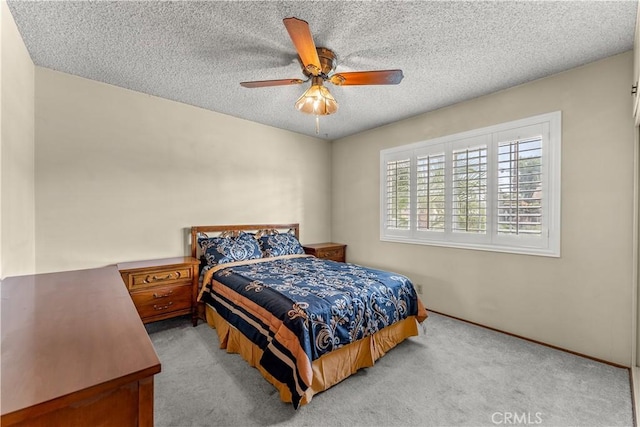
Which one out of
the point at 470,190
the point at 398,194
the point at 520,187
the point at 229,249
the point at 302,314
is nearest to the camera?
the point at 302,314

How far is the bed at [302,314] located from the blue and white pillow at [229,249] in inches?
0.5

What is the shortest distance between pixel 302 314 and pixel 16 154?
7.95ft

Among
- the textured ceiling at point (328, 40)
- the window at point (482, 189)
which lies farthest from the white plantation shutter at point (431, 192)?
the textured ceiling at point (328, 40)

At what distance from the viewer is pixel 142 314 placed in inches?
111

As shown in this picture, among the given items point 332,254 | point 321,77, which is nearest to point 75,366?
point 321,77

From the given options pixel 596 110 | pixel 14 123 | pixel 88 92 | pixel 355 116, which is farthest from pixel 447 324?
pixel 88 92

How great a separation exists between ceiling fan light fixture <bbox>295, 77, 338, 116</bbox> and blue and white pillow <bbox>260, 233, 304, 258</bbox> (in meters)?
2.00

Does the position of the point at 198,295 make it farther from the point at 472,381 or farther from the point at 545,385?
the point at 545,385

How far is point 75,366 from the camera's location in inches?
34.1

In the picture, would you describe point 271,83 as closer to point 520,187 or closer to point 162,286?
point 162,286

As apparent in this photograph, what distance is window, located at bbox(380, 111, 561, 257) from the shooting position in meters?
2.77

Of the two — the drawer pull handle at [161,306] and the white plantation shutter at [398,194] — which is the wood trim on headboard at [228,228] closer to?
the drawer pull handle at [161,306]

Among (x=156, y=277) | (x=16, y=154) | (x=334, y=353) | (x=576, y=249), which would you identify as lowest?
(x=334, y=353)

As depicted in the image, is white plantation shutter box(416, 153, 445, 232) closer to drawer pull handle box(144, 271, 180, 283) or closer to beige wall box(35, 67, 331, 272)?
beige wall box(35, 67, 331, 272)
